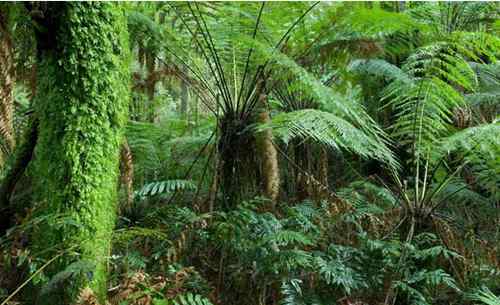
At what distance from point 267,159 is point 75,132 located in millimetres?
1368

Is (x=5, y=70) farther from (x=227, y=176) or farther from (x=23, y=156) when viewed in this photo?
(x=227, y=176)

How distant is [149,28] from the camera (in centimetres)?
279

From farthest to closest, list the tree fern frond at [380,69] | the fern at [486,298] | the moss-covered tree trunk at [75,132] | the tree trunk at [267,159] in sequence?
the tree fern frond at [380,69]
the tree trunk at [267,159]
the fern at [486,298]
the moss-covered tree trunk at [75,132]

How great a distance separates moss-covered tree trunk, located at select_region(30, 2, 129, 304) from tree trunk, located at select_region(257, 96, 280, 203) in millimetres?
1179

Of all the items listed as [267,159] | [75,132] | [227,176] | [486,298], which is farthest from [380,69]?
[75,132]

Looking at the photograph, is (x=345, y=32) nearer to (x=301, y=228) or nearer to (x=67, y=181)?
(x=301, y=228)

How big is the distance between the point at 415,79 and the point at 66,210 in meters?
2.36

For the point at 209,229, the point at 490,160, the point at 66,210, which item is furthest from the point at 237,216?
the point at 490,160

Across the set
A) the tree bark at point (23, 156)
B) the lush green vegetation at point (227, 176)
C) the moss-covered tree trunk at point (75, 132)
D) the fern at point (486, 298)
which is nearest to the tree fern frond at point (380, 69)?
the lush green vegetation at point (227, 176)

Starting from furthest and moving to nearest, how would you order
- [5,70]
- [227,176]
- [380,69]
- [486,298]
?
[380,69], [227,176], [486,298], [5,70]

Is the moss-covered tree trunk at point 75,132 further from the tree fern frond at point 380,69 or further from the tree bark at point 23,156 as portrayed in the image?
the tree fern frond at point 380,69

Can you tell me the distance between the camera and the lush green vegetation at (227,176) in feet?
5.32

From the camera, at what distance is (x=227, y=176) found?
2670 millimetres

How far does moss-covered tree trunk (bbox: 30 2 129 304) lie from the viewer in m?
1.59
